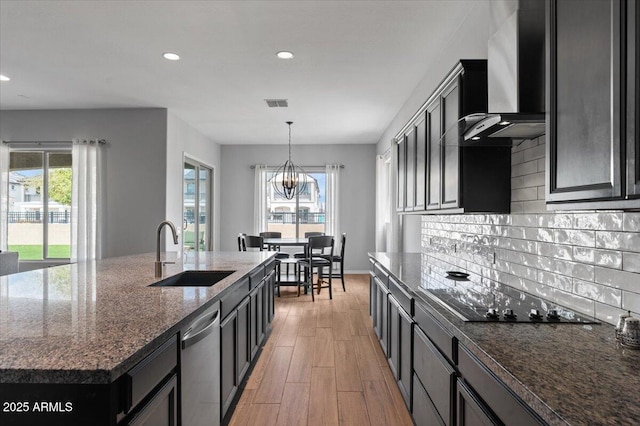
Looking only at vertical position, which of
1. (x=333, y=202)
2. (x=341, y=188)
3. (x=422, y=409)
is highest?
(x=341, y=188)

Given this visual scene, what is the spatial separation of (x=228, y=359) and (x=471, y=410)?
144 cm

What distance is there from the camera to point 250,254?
146 inches

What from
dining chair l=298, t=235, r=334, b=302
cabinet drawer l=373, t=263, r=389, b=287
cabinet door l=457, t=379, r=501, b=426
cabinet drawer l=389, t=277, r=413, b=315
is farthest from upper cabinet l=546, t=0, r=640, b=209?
dining chair l=298, t=235, r=334, b=302

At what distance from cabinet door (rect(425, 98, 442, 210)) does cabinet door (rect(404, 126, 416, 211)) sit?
0.43 meters

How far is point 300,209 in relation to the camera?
8117 mm

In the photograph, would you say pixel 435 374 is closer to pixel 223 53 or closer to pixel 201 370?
pixel 201 370

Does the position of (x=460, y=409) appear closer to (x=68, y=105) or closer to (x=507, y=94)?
(x=507, y=94)

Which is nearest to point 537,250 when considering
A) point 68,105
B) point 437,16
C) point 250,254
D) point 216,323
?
point 216,323

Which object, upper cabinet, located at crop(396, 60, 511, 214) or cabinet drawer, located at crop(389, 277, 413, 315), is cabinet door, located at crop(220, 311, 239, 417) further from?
A: upper cabinet, located at crop(396, 60, 511, 214)

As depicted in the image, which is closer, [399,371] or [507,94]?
[507,94]

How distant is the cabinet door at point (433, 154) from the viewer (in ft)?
8.47

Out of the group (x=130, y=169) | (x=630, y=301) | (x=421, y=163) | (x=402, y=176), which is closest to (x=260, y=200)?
(x=130, y=169)

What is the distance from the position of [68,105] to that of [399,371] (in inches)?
221

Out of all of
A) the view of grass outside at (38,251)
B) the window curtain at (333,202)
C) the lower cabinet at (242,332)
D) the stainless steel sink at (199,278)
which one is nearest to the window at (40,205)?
the view of grass outside at (38,251)
